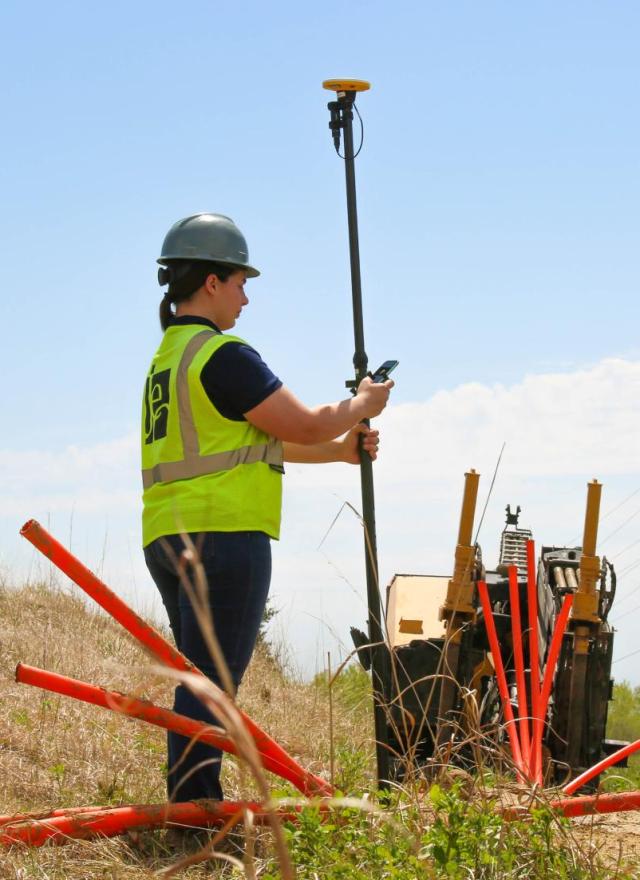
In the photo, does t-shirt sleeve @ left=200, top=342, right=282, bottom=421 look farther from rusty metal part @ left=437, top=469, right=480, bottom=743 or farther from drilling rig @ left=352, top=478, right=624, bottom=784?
rusty metal part @ left=437, top=469, right=480, bottom=743

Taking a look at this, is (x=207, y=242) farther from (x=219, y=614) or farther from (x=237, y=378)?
(x=219, y=614)

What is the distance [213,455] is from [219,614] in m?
0.50

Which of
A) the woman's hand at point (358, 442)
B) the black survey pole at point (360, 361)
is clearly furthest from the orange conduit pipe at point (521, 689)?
the woman's hand at point (358, 442)

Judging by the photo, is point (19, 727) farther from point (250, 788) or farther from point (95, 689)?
point (95, 689)

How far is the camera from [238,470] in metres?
3.75

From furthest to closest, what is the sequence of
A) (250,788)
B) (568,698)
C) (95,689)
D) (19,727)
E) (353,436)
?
1. (568,698)
2. (19,727)
3. (353,436)
4. (250,788)
5. (95,689)

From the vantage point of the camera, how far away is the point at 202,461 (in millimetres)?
3758

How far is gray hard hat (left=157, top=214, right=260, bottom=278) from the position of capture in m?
3.96

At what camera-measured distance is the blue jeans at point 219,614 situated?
3680mm

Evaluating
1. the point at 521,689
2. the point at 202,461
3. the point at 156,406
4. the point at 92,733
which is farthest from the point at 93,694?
the point at 92,733

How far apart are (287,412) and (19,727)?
281 cm

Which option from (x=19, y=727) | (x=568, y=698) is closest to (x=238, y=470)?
(x=19, y=727)

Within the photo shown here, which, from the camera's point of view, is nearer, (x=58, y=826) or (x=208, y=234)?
(x=58, y=826)

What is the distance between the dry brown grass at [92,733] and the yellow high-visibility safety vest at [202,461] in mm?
690
